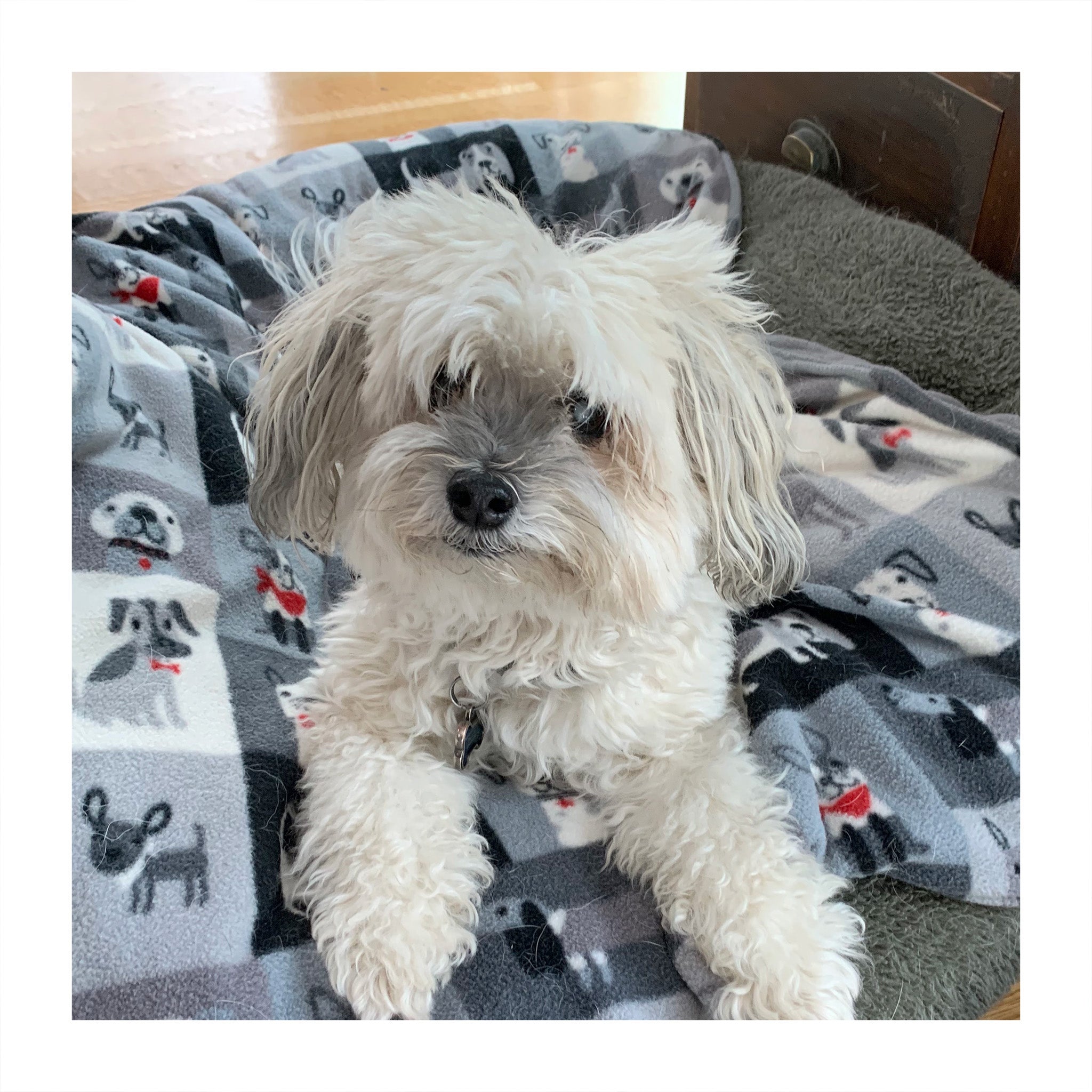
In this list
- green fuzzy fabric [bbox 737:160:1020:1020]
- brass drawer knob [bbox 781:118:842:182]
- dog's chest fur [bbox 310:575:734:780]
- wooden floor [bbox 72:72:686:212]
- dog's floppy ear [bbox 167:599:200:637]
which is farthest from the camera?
brass drawer knob [bbox 781:118:842:182]

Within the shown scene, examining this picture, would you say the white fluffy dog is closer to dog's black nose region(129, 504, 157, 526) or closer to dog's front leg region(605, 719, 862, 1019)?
dog's front leg region(605, 719, 862, 1019)

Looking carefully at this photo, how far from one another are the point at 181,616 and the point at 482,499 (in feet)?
2.06

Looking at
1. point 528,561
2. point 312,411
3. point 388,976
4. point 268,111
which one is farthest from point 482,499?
point 268,111


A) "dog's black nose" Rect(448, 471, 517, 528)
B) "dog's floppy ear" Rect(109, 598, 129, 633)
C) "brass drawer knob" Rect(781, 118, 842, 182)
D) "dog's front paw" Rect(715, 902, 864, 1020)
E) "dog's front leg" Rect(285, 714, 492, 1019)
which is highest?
"brass drawer knob" Rect(781, 118, 842, 182)

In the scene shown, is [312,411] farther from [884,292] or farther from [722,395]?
[884,292]

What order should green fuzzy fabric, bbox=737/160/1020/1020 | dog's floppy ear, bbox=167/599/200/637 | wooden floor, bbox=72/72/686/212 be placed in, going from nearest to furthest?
1. dog's floppy ear, bbox=167/599/200/637
2. wooden floor, bbox=72/72/686/212
3. green fuzzy fabric, bbox=737/160/1020/1020

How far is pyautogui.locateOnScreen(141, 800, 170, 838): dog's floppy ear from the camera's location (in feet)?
4.07

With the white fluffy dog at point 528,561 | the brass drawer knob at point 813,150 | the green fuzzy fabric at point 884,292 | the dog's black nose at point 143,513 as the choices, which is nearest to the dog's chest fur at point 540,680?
the white fluffy dog at point 528,561

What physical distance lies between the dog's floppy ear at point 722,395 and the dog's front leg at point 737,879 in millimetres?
253

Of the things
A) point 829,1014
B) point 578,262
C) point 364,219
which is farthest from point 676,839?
point 364,219

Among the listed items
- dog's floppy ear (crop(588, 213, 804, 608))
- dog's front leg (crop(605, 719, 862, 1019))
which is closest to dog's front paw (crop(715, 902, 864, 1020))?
dog's front leg (crop(605, 719, 862, 1019))

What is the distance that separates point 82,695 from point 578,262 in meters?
0.83

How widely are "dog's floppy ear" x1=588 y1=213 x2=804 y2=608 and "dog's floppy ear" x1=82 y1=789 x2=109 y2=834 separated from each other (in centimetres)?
81

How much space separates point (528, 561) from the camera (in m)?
1.16
